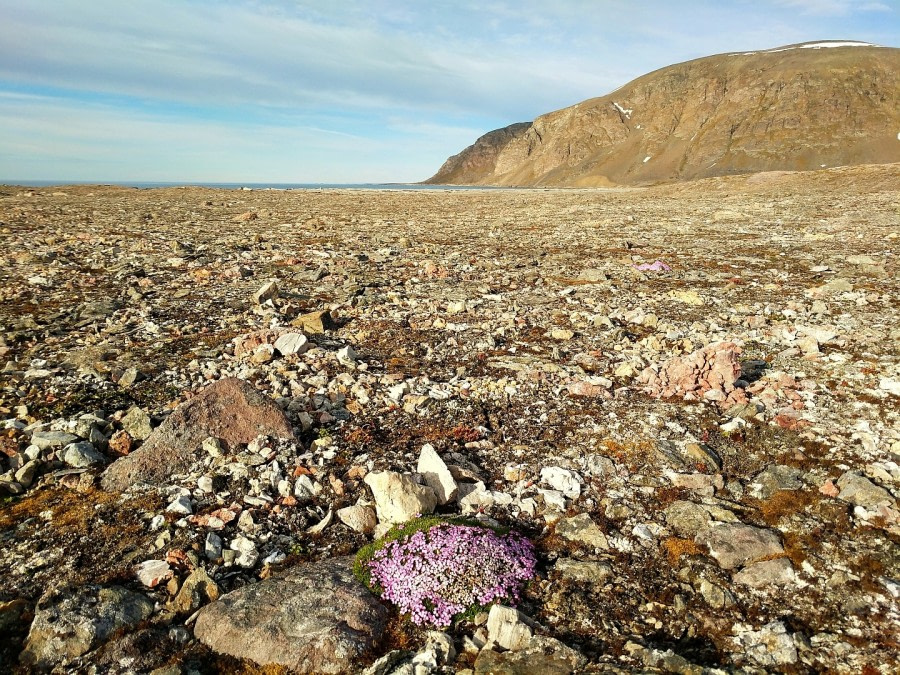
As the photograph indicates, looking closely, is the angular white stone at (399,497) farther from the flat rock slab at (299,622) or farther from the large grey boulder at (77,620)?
the large grey boulder at (77,620)

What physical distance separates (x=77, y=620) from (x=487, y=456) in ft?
14.9

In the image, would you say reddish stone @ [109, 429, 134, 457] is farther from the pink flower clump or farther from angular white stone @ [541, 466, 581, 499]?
angular white stone @ [541, 466, 581, 499]

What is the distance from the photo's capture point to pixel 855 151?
651 feet

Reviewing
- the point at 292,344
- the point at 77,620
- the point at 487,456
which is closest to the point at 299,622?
the point at 77,620

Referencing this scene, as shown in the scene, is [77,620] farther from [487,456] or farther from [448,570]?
[487,456]

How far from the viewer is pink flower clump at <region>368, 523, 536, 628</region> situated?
452 centimetres

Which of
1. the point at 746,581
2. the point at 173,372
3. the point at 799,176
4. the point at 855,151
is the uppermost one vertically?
the point at 855,151

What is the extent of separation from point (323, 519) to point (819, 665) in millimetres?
4608

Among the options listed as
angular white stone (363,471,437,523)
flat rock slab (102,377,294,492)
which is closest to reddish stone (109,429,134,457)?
flat rock slab (102,377,294,492)

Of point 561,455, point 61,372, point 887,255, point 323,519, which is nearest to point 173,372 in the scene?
point 61,372

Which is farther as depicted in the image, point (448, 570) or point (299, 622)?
point (448, 570)

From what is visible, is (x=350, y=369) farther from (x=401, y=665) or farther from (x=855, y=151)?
(x=855, y=151)

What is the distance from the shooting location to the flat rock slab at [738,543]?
5.09m

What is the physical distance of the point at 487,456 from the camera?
7027 millimetres
